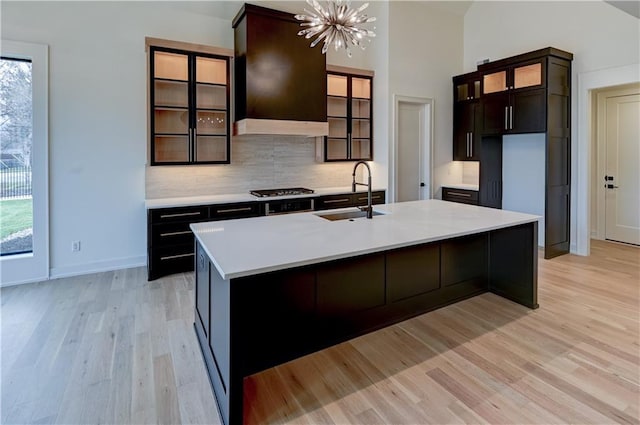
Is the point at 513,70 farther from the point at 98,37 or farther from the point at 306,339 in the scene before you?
the point at 98,37

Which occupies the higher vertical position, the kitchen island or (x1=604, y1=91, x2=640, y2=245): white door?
(x1=604, y1=91, x2=640, y2=245): white door

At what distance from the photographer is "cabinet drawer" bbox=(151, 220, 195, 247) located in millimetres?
4086

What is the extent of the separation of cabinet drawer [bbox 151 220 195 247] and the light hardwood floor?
746 millimetres

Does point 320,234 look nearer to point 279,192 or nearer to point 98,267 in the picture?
point 279,192

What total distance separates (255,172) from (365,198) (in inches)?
65.9

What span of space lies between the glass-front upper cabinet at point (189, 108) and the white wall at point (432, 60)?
2530 mm

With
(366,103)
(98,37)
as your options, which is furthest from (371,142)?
(98,37)

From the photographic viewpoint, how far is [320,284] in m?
2.38

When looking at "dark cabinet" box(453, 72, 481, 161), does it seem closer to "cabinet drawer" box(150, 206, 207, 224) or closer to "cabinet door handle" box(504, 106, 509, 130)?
"cabinet door handle" box(504, 106, 509, 130)

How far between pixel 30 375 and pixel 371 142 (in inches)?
195

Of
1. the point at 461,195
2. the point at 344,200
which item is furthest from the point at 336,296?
the point at 461,195

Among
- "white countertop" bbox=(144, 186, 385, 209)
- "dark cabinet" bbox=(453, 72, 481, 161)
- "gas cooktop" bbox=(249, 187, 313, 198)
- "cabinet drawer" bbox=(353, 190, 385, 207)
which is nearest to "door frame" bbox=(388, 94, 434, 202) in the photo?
"cabinet drawer" bbox=(353, 190, 385, 207)

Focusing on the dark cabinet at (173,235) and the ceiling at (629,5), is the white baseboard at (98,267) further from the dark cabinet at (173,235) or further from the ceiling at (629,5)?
the ceiling at (629,5)

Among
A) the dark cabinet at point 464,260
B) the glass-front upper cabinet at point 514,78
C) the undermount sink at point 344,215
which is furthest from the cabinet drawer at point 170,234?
the glass-front upper cabinet at point 514,78
